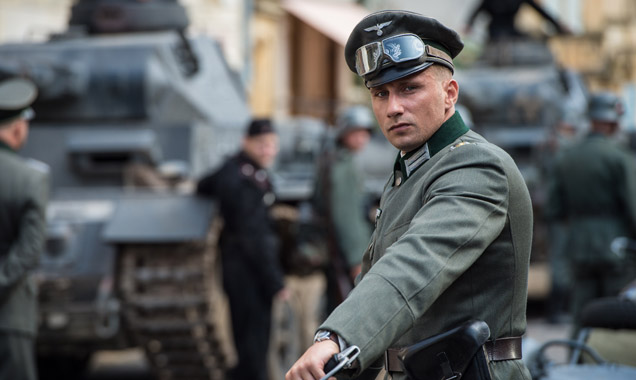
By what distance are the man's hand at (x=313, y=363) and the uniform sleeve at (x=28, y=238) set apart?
3.17 metres

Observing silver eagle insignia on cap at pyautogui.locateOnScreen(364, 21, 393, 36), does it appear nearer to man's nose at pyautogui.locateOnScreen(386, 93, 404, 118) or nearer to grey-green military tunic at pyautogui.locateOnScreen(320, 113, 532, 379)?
man's nose at pyautogui.locateOnScreen(386, 93, 404, 118)

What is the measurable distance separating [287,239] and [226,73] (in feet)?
7.28

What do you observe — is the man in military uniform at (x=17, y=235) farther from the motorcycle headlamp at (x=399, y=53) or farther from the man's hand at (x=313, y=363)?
the man's hand at (x=313, y=363)

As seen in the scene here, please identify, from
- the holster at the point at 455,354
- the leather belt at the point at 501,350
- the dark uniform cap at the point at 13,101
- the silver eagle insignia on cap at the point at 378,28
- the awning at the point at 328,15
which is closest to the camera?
the holster at the point at 455,354

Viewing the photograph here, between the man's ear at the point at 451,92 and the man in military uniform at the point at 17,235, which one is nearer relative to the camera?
the man's ear at the point at 451,92

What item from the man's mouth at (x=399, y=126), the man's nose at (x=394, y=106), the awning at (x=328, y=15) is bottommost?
the awning at (x=328, y=15)

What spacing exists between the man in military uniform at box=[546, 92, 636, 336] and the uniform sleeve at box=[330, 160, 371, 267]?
1.49 metres

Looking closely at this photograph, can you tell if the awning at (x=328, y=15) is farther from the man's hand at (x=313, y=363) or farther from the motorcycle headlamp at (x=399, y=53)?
the man's hand at (x=313, y=363)

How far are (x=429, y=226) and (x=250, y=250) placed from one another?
16.0 feet

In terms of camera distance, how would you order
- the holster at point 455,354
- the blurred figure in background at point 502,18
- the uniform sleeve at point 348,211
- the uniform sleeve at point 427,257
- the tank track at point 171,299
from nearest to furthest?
the uniform sleeve at point 427,257 → the holster at point 455,354 → the tank track at point 171,299 → the uniform sleeve at point 348,211 → the blurred figure in background at point 502,18

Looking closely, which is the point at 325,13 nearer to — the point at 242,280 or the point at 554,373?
the point at 242,280

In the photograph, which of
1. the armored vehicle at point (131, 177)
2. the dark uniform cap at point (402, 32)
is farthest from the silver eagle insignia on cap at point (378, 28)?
the armored vehicle at point (131, 177)

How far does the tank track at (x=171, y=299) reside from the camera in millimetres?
7508

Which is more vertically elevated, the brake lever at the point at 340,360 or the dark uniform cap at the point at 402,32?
the dark uniform cap at the point at 402,32
